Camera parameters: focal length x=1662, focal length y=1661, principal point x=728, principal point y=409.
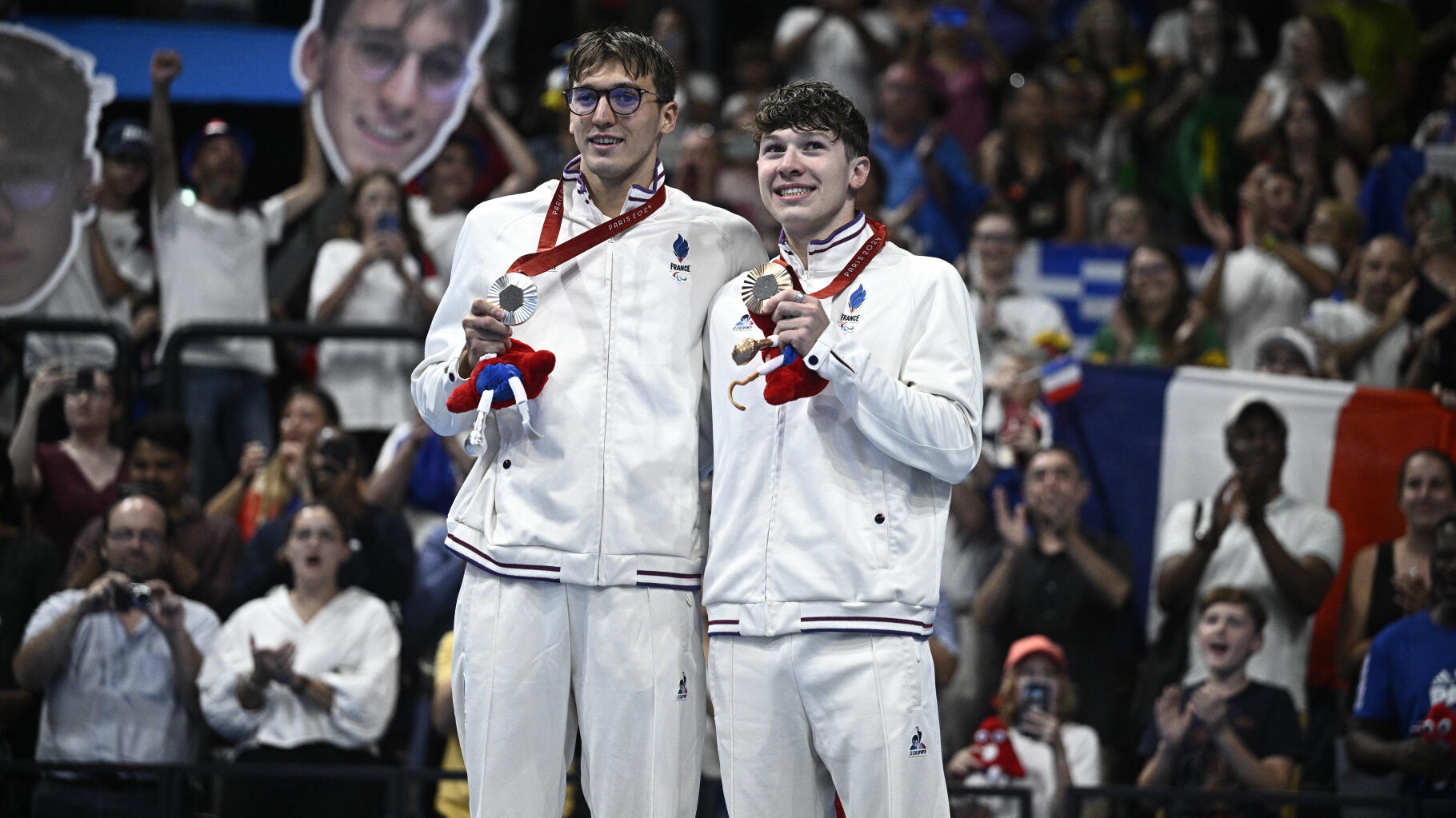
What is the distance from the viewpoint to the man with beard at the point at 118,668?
6.46 m

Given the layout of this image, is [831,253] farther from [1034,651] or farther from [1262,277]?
[1262,277]

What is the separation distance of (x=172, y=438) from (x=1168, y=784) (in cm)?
435

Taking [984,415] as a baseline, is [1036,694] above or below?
below

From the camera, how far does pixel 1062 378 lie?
758cm

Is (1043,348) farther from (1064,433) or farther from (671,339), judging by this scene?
(671,339)

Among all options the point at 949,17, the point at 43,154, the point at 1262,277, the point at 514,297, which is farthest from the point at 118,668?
the point at 949,17

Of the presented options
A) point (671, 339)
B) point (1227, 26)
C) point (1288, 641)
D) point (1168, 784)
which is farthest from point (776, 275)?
point (1227, 26)

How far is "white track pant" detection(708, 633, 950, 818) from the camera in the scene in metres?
3.79

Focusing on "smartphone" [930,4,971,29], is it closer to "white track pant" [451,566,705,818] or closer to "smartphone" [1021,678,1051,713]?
"smartphone" [1021,678,1051,713]

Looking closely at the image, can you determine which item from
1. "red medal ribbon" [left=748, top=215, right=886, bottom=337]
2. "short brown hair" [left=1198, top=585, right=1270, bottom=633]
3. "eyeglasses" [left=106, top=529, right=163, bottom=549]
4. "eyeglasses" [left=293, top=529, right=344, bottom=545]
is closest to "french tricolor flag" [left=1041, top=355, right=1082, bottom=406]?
"short brown hair" [left=1198, top=585, right=1270, bottom=633]

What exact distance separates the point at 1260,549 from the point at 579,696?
384cm

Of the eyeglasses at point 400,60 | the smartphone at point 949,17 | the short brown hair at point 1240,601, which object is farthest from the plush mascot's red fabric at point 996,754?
the smartphone at point 949,17

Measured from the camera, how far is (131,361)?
7.50 meters

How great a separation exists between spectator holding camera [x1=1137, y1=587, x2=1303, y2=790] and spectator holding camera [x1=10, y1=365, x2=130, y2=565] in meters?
4.50
